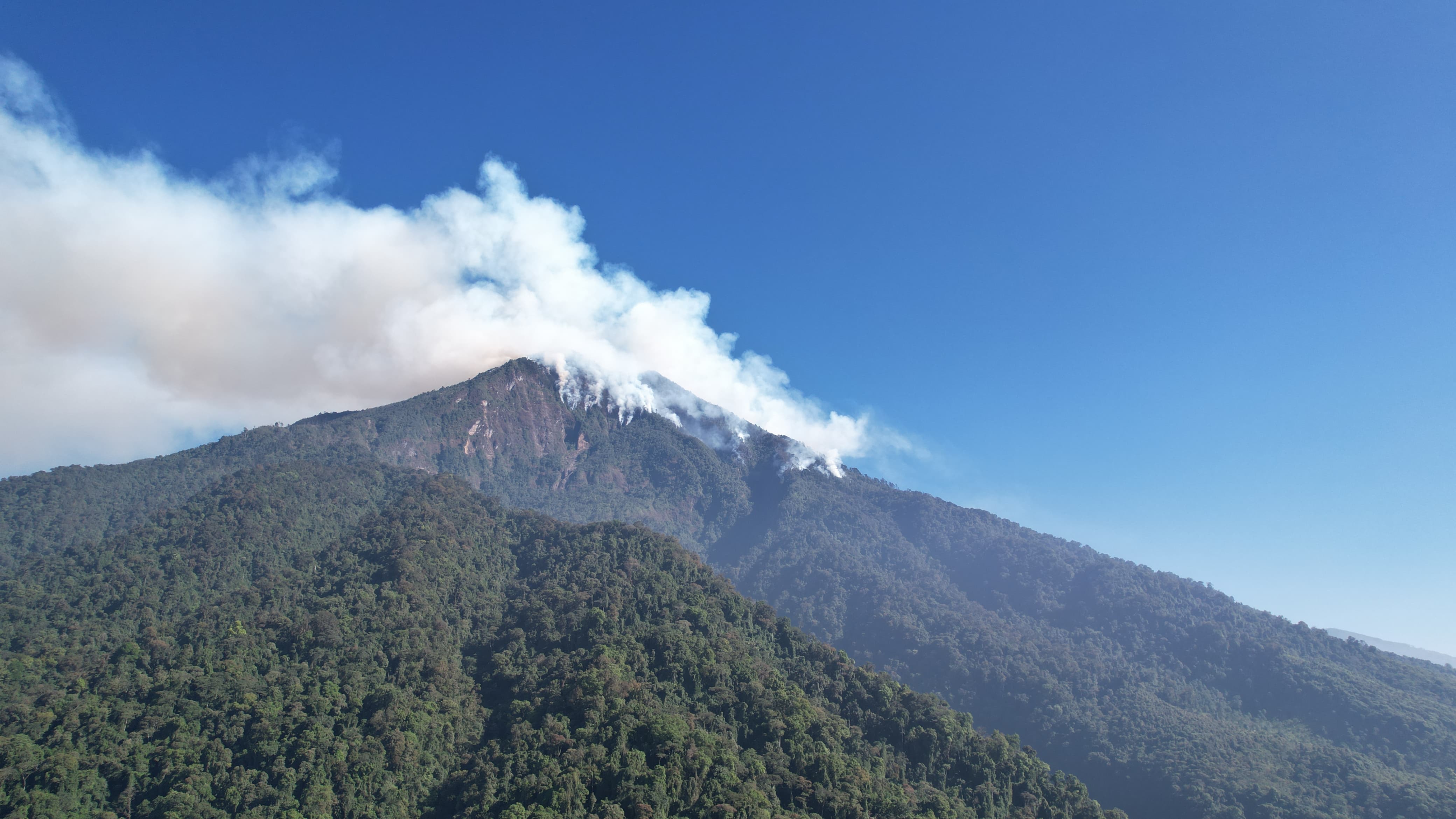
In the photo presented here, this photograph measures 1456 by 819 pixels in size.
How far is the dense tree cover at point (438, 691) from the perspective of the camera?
66.9 metres

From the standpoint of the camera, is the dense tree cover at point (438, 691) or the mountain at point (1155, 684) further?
the mountain at point (1155, 684)

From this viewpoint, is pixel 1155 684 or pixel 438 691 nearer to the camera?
pixel 438 691

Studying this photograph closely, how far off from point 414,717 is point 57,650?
49.7m

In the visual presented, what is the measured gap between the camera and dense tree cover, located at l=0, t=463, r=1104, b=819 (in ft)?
220

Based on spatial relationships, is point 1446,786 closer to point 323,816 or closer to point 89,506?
point 323,816

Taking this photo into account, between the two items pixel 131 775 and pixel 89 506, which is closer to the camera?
pixel 131 775

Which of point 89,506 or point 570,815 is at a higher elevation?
point 89,506

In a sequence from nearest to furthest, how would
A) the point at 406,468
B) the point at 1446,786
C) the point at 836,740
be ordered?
the point at 836,740 → the point at 1446,786 → the point at 406,468

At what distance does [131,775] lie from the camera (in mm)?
65812

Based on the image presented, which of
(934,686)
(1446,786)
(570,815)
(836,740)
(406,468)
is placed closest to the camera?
(570,815)

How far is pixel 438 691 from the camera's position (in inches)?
3369

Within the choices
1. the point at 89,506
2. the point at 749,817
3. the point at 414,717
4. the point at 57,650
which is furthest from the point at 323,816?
the point at 89,506

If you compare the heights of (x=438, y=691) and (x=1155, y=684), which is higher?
(x=438, y=691)

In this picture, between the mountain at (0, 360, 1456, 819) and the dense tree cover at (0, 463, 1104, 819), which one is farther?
the mountain at (0, 360, 1456, 819)
